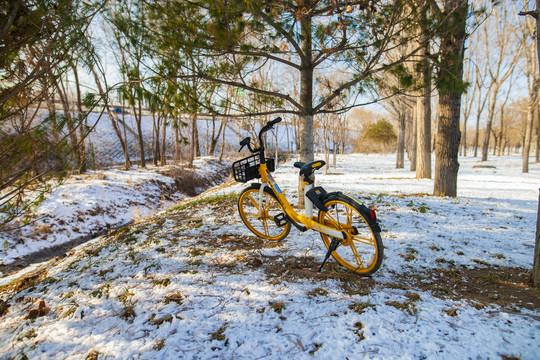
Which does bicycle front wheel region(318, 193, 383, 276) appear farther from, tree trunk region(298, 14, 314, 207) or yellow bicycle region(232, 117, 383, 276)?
tree trunk region(298, 14, 314, 207)

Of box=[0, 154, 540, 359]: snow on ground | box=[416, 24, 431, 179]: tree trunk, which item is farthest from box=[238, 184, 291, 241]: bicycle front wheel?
box=[416, 24, 431, 179]: tree trunk

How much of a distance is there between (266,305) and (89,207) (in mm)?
7274

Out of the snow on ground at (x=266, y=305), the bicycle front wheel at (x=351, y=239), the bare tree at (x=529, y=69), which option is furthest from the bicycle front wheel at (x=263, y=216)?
the bare tree at (x=529, y=69)

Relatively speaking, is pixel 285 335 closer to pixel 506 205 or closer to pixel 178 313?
pixel 178 313

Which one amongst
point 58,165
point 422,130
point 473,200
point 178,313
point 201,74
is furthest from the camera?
point 422,130

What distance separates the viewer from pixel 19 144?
7.58 feet

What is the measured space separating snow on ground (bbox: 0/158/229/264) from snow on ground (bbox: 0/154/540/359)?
10.2ft

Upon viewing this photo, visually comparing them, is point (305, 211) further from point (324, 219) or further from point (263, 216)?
point (263, 216)

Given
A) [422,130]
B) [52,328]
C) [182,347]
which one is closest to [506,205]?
[422,130]

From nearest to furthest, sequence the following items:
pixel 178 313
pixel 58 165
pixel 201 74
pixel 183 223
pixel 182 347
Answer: pixel 182 347 < pixel 178 313 < pixel 58 165 < pixel 201 74 < pixel 183 223

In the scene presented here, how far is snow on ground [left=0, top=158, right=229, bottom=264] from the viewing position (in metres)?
5.59

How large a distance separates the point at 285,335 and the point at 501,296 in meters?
1.59

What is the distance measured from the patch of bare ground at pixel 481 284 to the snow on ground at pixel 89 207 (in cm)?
557

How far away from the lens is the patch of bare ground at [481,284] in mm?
1823
